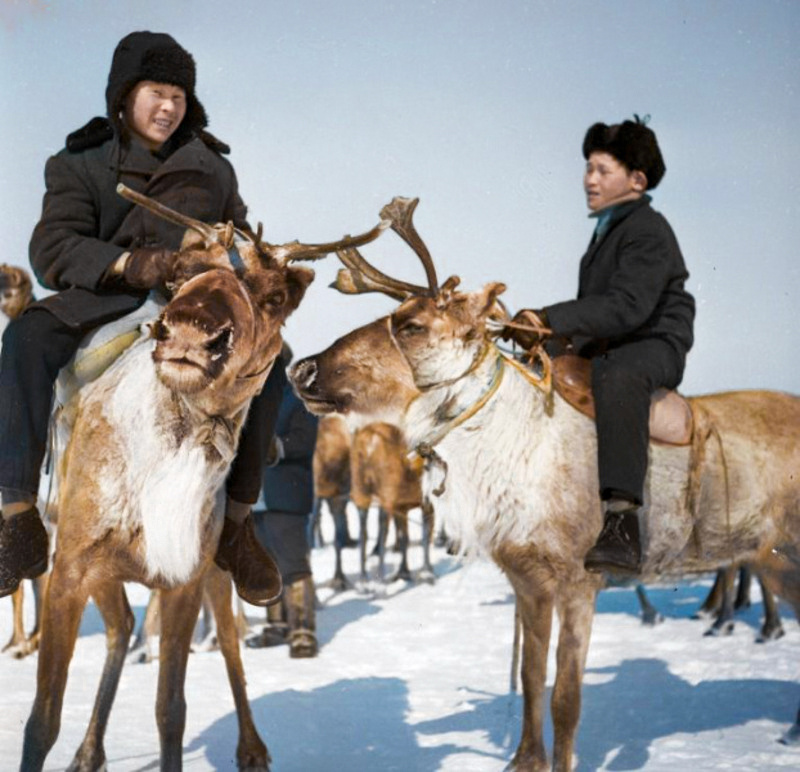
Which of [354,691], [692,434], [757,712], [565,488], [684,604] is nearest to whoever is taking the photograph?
[565,488]

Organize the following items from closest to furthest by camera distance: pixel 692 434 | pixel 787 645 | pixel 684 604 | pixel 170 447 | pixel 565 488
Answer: pixel 170 447 → pixel 565 488 → pixel 692 434 → pixel 787 645 → pixel 684 604

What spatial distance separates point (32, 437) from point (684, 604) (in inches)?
300

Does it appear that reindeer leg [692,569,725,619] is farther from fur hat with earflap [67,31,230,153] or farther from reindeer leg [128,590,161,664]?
fur hat with earflap [67,31,230,153]

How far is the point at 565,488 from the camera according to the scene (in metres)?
4.73

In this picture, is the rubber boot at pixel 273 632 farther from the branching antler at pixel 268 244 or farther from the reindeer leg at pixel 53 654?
the branching antler at pixel 268 244

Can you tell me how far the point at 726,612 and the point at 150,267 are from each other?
6.06 meters

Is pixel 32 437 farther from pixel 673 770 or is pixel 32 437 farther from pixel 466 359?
pixel 673 770

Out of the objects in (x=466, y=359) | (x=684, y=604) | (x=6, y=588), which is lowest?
(x=684, y=604)

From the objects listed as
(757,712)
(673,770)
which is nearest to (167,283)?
(673,770)

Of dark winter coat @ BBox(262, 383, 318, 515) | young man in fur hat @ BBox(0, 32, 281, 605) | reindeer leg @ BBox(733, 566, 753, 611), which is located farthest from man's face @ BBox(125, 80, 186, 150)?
reindeer leg @ BBox(733, 566, 753, 611)

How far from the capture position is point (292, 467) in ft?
28.8

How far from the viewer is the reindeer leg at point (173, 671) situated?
4100 mm

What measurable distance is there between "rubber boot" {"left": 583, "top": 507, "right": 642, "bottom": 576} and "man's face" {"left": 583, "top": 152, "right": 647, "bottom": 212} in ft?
4.55

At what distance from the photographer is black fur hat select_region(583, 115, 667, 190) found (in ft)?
17.1
